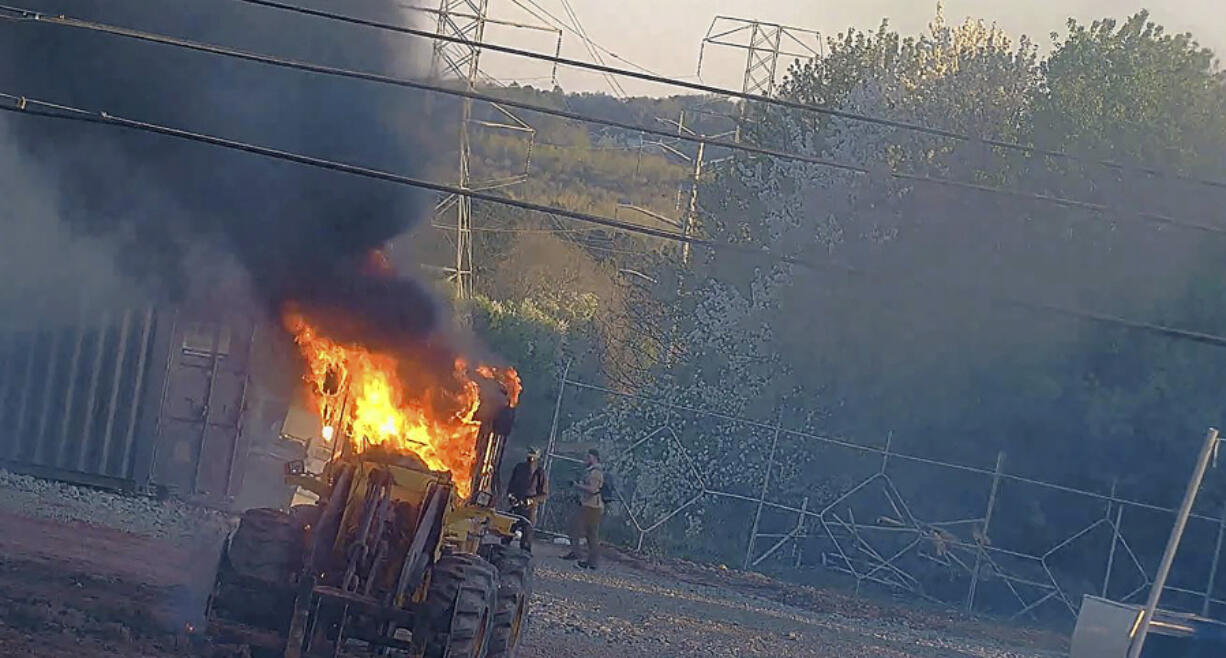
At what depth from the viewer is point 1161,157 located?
2902cm

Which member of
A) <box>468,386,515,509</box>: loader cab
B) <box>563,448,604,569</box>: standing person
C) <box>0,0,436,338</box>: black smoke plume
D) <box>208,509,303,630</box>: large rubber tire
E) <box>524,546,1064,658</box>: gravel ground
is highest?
<box>0,0,436,338</box>: black smoke plume

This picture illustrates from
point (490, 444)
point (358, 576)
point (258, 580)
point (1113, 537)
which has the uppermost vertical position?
point (490, 444)

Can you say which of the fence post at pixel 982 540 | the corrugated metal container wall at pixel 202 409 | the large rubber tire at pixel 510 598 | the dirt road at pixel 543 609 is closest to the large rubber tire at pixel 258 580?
the dirt road at pixel 543 609

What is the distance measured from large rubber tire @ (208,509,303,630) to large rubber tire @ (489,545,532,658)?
1810 millimetres

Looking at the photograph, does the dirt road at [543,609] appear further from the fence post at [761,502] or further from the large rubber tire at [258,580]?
the fence post at [761,502]

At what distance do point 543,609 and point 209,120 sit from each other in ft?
23.6

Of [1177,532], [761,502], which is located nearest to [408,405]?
[1177,532]

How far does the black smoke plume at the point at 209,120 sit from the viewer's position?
60.3 ft

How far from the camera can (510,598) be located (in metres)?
12.3

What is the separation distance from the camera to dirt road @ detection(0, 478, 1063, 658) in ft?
39.5

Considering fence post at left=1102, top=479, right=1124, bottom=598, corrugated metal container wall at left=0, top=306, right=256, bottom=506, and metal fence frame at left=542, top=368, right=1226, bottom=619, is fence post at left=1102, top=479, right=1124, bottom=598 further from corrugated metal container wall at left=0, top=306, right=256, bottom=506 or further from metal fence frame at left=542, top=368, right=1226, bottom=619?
corrugated metal container wall at left=0, top=306, right=256, bottom=506

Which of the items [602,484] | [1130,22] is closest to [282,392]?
[602,484]

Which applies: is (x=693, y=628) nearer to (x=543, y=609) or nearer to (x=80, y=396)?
(x=543, y=609)

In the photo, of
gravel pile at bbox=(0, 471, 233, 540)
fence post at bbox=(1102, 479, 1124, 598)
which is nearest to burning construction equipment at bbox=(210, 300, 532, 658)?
gravel pile at bbox=(0, 471, 233, 540)
